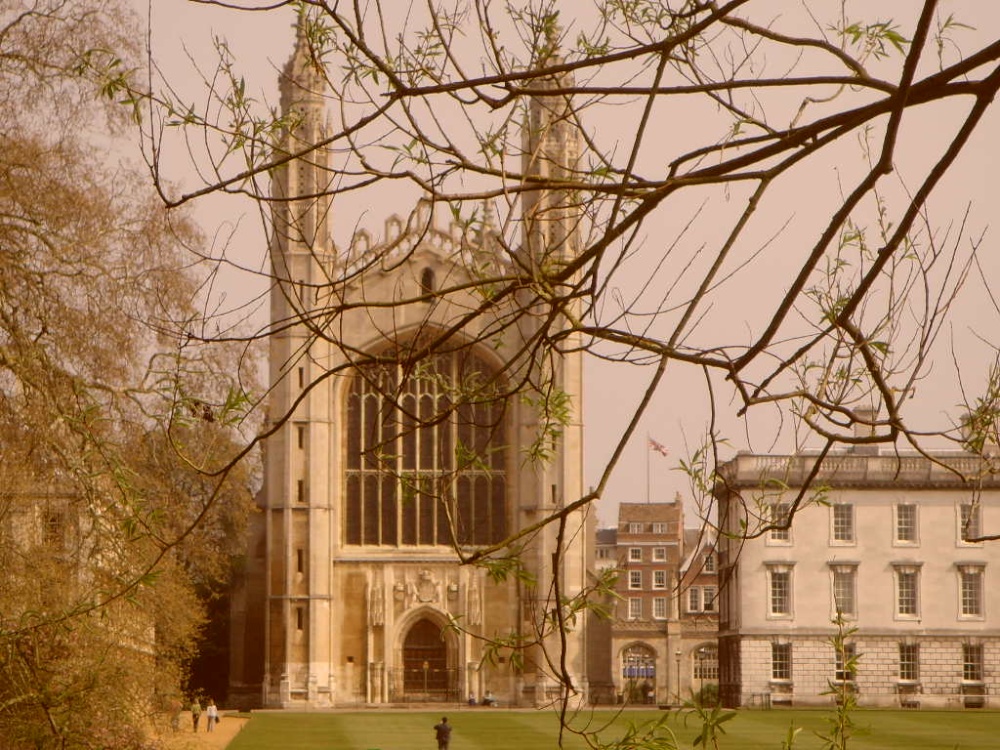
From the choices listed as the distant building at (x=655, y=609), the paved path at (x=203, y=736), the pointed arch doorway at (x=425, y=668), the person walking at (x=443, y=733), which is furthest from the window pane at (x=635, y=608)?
the person walking at (x=443, y=733)

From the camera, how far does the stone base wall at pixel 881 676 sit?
48500 millimetres

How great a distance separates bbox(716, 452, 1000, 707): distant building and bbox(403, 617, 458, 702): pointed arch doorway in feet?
28.5

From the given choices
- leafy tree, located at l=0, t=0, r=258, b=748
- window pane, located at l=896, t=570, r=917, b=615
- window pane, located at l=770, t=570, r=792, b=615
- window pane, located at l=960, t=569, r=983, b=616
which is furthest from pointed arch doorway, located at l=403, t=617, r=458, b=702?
leafy tree, located at l=0, t=0, r=258, b=748

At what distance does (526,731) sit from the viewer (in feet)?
113

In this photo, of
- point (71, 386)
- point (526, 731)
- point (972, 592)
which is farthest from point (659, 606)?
point (71, 386)

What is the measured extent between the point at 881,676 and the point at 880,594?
88.9 inches

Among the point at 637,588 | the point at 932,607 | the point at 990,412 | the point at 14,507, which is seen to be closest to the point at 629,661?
the point at 637,588

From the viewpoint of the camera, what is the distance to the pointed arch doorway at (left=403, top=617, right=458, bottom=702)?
45.2 metres

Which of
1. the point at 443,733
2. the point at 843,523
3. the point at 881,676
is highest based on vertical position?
the point at 843,523

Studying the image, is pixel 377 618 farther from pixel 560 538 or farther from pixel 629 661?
pixel 560 538

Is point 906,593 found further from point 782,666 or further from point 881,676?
point 782,666

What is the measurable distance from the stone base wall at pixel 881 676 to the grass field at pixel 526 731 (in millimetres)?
4065

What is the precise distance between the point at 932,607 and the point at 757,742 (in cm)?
2014

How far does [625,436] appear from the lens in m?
3.44
